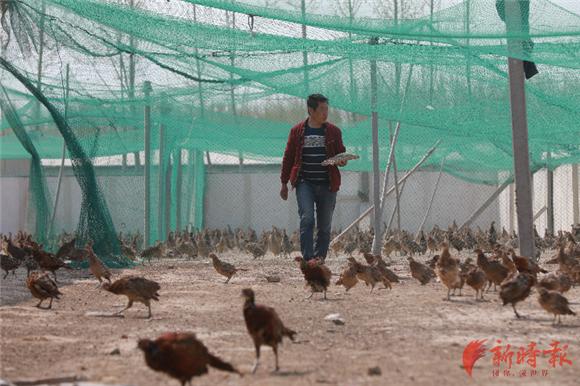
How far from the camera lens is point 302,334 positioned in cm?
632

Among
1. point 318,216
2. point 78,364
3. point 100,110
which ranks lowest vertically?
point 78,364

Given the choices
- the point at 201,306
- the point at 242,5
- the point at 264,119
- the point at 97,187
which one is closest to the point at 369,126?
the point at 264,119

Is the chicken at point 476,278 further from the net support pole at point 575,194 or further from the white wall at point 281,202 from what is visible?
the white wall at point 281,202

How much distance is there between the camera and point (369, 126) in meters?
16.5

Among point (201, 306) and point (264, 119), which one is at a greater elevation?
point (264, 119)

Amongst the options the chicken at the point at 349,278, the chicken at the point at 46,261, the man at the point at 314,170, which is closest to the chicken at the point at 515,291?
the chicken at the point at 349,278

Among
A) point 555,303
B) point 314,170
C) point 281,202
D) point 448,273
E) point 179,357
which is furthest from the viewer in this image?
point 281,202

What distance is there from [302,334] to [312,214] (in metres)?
4.22

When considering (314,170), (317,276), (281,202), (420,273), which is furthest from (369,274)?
(281,202)

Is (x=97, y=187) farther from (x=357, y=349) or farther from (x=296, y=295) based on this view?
(x=357, y=349)

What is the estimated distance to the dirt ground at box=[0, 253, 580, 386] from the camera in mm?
4781

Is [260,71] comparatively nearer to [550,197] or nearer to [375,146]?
[375,146]

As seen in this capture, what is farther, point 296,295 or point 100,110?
point 100,110

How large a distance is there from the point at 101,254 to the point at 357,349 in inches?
302
